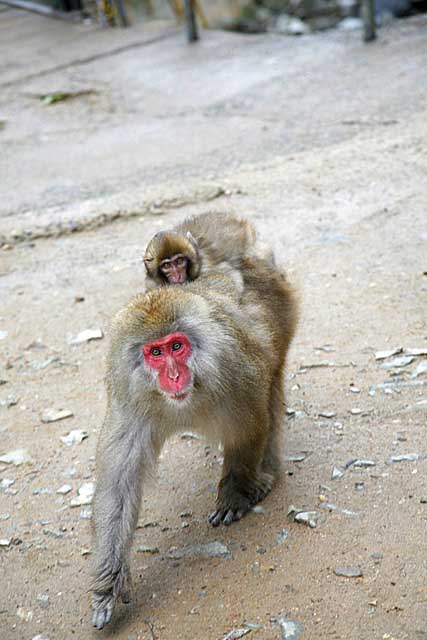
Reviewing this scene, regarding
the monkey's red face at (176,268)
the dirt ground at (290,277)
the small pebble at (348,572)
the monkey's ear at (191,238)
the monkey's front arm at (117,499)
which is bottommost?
the dirt ground at (290,277)

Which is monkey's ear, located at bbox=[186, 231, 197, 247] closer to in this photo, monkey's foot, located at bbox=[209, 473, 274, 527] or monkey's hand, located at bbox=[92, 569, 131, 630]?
monkey's foot, located at bbox=[209, 473, 274, 527]

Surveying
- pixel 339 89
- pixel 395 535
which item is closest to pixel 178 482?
pixel 395 535

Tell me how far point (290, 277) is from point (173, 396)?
2657 mm

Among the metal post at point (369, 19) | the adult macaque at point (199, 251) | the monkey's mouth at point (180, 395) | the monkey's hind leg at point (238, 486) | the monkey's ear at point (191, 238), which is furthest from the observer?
the metal post at point (369, 19)

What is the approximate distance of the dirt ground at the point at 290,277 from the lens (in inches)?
139

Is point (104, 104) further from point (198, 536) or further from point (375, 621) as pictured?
point (375, 621)

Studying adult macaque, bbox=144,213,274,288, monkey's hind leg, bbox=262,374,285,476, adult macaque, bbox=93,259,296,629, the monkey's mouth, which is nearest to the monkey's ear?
adult macaque, bbox=144,213,274,288

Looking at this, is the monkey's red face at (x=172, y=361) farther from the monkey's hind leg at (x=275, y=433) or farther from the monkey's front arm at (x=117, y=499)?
the monkey's hind leg at (x=275, y=433)

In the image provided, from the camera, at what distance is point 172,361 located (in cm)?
335

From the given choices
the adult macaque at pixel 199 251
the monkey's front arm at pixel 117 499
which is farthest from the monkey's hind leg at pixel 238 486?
the adult macaque at pixel 199 251

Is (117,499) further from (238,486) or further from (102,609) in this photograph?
(238,486)

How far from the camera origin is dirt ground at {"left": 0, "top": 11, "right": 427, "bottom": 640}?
11.6 ft

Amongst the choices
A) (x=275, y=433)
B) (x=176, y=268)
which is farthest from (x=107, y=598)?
(x=176, y=268)

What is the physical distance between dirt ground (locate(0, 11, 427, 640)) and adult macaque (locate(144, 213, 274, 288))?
2.56 feet
